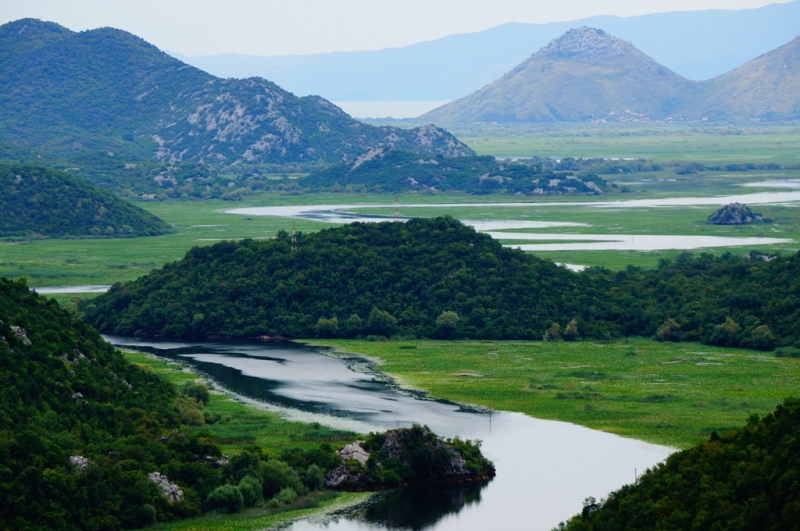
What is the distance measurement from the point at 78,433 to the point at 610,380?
30.9 metres

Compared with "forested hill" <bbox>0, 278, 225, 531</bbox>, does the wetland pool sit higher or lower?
higher

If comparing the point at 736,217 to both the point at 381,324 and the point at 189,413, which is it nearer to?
the point at 381,324

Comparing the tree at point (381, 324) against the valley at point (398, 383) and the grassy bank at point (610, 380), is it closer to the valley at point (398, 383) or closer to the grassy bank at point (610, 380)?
the valley at point (398, 383)

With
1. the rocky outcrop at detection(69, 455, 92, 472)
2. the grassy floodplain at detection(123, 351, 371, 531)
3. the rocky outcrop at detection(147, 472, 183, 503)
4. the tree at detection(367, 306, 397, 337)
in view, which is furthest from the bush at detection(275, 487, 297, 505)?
the tree at detection(367, 306, 397, 337)

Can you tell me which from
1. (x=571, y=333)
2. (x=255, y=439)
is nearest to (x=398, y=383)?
(x=255, y=439)

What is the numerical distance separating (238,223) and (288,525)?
11702 cm

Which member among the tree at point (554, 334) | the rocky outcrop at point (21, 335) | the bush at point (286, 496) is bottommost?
the bush at point (286, 496)

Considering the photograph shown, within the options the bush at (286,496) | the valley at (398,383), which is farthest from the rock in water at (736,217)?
the bush at (286,496)

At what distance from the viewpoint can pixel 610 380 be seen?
76.4m

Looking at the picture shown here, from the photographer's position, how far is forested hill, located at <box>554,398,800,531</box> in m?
39.4

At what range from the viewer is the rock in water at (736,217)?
158250 mm

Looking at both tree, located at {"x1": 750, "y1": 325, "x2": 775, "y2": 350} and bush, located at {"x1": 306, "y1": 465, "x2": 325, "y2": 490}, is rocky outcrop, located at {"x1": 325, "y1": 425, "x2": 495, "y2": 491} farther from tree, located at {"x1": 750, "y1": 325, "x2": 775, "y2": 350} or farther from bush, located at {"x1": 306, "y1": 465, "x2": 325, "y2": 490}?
tree, located at {"x1": 750, "y1": 325, "x2": 775, "y2": 350}

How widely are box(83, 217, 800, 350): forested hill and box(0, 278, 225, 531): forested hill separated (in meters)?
27.8

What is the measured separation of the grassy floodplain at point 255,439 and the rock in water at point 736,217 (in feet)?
292
